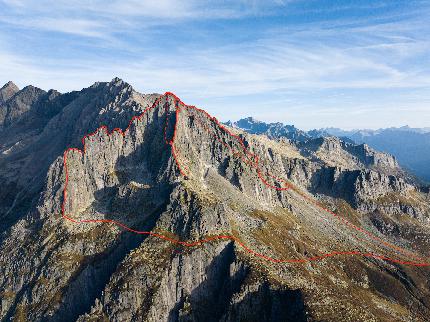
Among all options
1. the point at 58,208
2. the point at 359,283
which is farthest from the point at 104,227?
the point at 359,283

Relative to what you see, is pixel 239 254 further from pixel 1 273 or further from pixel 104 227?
pixel 1 273

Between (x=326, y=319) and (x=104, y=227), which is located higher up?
(x=104, y=227)

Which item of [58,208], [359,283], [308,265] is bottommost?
[359,283]

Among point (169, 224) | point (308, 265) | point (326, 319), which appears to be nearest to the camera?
point (326, 319)

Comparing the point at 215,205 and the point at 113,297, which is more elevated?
the point at 215,205

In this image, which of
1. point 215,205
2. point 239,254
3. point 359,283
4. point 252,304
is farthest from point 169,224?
point 359,283

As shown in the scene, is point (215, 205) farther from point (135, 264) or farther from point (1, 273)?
point (1, 273)

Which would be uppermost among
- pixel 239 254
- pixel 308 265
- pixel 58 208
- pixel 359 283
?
pixel 58 208

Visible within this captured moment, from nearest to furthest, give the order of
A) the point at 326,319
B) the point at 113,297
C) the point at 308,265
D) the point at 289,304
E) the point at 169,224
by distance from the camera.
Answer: the point at 326,319 < the point at 289,304 < the point at 113,297 < the point at 169,224 < the point at 308,265

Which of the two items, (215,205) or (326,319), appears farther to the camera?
(215,205)
